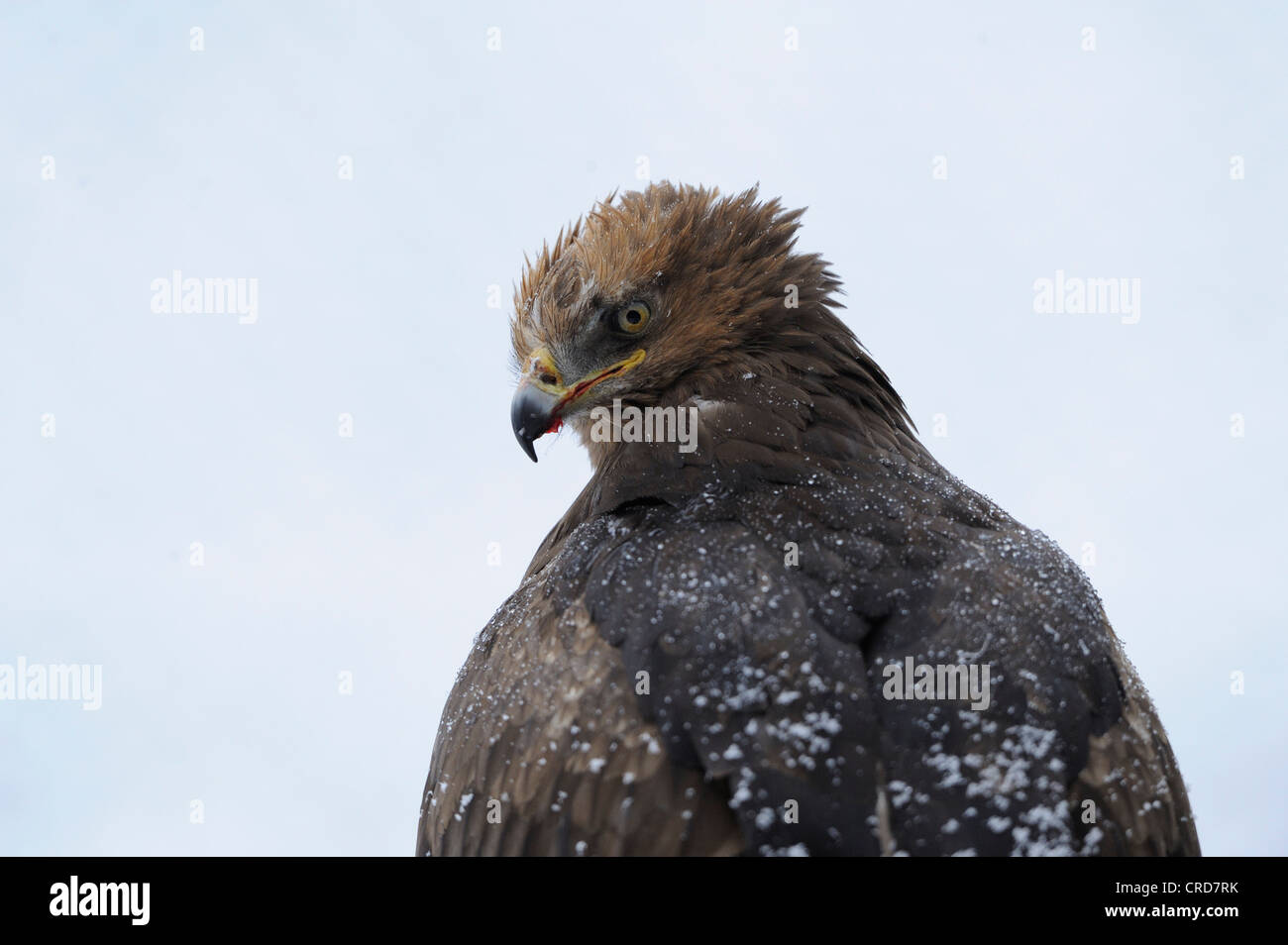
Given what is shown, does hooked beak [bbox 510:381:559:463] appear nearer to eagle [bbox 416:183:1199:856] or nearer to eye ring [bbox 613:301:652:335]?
eagle [bbox 416:183:1199:856]

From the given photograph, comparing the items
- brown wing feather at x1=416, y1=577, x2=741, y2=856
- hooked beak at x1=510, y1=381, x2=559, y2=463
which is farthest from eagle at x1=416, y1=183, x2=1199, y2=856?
hooked beak at x1=510, y1=381, x2=559, y2=463

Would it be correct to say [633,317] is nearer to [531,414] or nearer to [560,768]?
[531,414]

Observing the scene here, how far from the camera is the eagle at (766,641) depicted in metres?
4.25

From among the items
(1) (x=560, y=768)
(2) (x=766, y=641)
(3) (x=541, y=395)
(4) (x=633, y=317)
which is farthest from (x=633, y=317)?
(1) (x=560, y=768)

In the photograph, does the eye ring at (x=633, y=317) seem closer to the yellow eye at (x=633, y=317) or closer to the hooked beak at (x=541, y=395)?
the yellow eye at (x=633, y=317)

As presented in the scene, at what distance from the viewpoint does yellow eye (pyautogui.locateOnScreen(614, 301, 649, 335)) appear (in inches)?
241

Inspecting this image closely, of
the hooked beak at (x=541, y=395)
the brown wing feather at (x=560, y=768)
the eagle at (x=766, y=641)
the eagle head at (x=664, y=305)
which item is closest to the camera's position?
the eagle at (x=766, y=641)

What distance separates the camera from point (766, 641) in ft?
14.6

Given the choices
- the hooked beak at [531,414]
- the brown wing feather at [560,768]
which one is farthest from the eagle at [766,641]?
the hooked beak at [531,414]

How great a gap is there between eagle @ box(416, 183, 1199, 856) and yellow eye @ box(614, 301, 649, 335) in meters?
→ 0.02

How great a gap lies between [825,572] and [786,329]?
1.74m

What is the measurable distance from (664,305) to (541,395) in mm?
833
